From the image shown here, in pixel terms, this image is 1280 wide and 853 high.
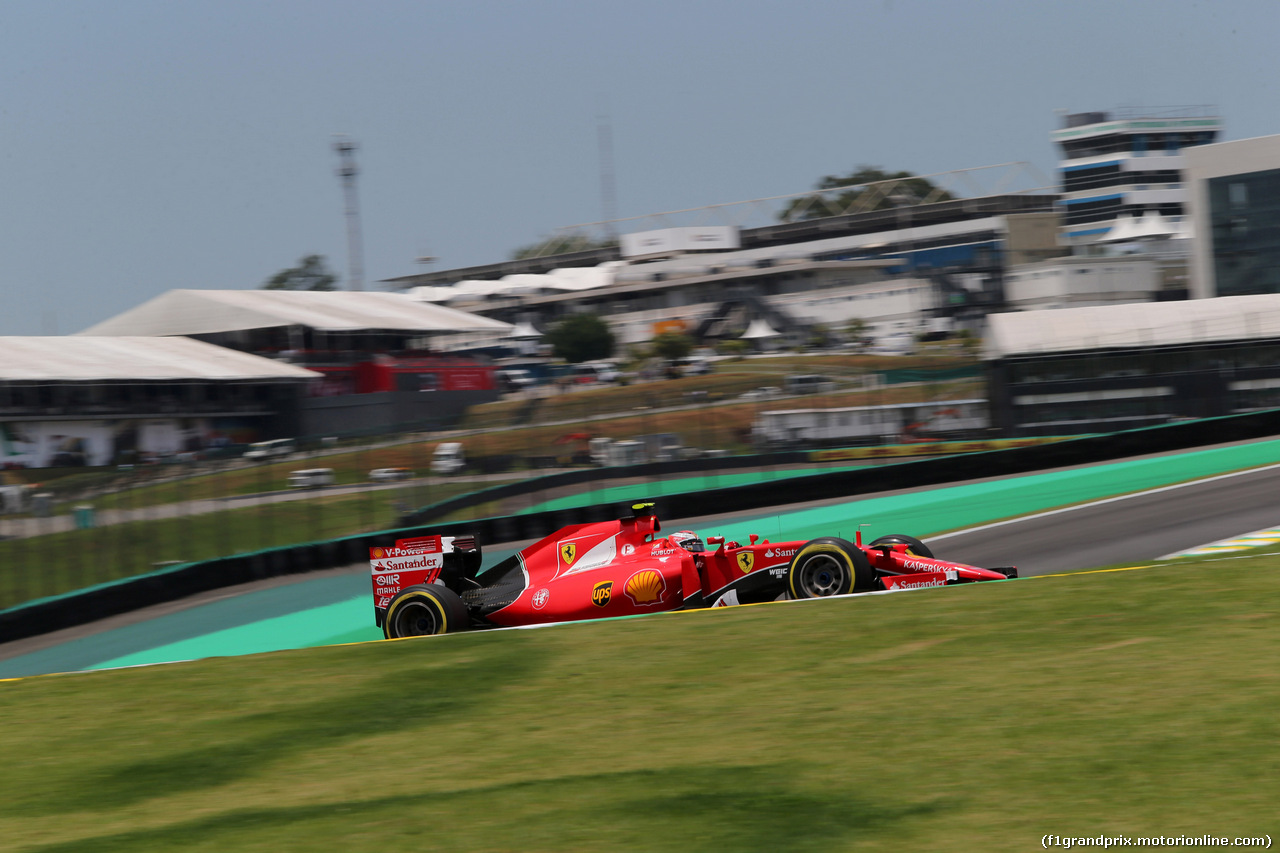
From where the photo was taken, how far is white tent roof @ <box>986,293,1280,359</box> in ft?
89.0

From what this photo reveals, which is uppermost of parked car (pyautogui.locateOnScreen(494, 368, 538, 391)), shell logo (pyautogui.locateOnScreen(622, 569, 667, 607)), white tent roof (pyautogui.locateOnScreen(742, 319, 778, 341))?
white tent roof (pyautogui.locateOnScreen(742, 319, 778, 341))

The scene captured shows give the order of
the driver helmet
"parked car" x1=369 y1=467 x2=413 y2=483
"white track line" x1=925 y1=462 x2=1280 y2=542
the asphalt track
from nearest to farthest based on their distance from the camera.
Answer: the driver helmet → the asphalt track → "white track line" x1=925 y1=462 x2=1280 y2=542 → "parked car" x1=369 y1=467 x2=413 y2=483

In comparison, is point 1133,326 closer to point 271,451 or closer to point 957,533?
point 957,533

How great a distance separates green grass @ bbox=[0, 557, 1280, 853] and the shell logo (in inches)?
36.5

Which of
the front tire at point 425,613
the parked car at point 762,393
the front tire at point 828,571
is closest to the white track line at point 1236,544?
the front tire at point 828,571

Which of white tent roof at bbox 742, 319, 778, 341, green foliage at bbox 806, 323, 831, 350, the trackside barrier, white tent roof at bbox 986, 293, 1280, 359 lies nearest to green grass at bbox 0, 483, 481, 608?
the trackside barrier

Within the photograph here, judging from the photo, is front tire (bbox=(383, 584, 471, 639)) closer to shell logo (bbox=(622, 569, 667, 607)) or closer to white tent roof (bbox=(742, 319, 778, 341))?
shell logo (bbox=(622, 569, 667, 607))

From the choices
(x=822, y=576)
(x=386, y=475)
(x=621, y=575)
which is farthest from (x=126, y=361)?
(x=822, y=576)

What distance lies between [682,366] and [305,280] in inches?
2054

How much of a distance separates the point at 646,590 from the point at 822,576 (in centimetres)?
159

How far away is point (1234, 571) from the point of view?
9992 millimetres

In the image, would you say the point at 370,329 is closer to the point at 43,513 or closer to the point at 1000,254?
the point at 1000,254

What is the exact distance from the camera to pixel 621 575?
1136 centimetres

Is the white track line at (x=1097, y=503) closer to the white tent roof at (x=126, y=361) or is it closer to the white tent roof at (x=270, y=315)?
the white tent roof at (x=126, y=361)
